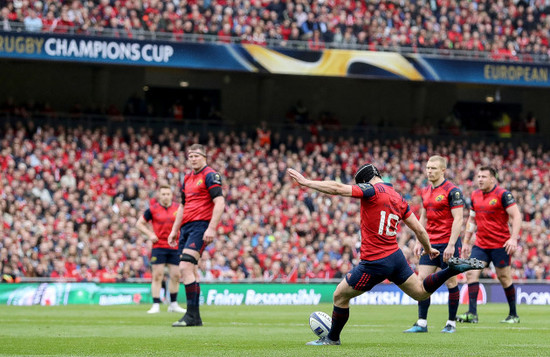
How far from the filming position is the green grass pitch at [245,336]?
10359 mm

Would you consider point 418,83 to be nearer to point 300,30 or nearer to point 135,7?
point 300,30

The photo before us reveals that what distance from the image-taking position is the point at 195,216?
46.4 feet

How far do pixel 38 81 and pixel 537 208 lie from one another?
16941 mm

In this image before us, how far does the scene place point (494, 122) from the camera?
1503 inches

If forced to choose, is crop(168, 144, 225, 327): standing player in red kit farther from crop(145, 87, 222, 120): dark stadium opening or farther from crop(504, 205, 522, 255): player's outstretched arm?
crop(145, 87, 222, 120): dark stadium opening

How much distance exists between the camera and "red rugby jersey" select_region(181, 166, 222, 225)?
46.1 feet

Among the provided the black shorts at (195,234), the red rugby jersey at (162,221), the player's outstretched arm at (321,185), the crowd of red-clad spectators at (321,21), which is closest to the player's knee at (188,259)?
the black shorts at (195,234)

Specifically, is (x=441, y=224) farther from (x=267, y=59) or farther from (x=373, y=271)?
(x=267, y=59)

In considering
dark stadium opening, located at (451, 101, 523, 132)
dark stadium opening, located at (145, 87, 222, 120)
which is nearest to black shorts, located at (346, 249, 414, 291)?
dark stadium opening, located at (145, 87, 222, 120)

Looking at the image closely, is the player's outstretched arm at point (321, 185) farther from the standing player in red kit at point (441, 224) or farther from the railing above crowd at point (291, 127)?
the railing above crowd at point (291, 127)

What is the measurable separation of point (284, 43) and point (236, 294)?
10.9 meters

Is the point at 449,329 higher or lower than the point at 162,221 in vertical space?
lower

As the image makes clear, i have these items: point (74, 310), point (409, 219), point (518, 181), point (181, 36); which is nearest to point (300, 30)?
point (181, 36)

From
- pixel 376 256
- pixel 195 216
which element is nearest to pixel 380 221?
pixel 376 256
